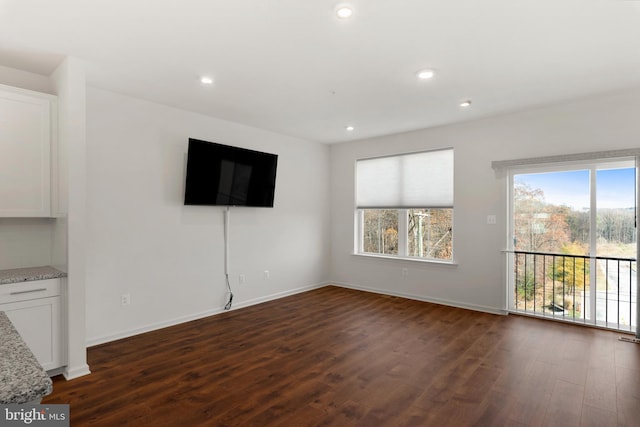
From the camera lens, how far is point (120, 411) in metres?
2.34

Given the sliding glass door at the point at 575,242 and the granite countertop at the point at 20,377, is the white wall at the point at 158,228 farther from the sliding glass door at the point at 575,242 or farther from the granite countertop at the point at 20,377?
the sliding glass door at the point at 575,242

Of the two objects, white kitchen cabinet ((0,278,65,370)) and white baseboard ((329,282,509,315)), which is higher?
white kitchen cabinet ((0,278,65,370))

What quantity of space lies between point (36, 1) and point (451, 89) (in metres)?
3.42

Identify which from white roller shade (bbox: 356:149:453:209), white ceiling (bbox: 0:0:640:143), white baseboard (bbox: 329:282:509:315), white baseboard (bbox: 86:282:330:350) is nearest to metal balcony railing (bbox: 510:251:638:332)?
white baseboard (bbox: 329:282:509:315)

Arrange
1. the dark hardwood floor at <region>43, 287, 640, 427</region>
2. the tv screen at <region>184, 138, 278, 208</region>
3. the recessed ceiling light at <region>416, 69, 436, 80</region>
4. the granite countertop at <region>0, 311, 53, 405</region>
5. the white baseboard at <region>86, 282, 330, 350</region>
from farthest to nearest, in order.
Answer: the tv screen at <region>184, 138, 278, 208</region> < the white baseboard at <region>86, 282, 330, 350</region> < the recessed ceiling light at <region>416, 69, 436, 80</region> < the dark hardwood floor at <region>43, 287, 640, 427</region> < the granite countertop at <region>0, 311, 53, 405</region>

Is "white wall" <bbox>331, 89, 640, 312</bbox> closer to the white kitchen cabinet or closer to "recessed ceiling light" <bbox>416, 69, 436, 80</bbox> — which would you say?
"recessed ceiling light" <bbox>416, 69, 436, 80</bbox>

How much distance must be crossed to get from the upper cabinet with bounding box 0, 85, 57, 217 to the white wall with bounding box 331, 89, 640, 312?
435cm

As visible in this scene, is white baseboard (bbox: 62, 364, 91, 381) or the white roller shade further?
the white roller shade

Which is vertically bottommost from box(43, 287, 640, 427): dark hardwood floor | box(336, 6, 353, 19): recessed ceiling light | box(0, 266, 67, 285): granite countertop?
box(43, 287, 640, 427): dark hardwood floor

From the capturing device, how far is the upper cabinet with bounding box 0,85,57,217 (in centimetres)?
285

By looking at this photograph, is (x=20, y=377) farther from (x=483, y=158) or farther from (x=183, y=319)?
(x=483, y=158)

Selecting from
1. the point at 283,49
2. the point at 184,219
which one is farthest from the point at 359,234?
the point at 283,49

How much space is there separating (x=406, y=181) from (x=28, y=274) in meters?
4.72

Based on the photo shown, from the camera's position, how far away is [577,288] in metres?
4.21
